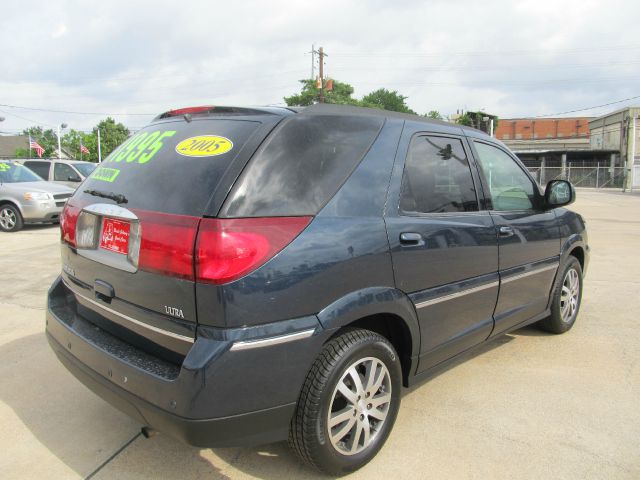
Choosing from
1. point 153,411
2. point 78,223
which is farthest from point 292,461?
point 78,223

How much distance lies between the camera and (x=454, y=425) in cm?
292

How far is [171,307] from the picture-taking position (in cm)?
208

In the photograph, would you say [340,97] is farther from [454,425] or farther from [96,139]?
[454,425]

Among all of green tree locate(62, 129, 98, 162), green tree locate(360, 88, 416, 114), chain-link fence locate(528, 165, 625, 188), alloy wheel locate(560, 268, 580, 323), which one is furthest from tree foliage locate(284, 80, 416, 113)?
alloy wheel locate(560, 268, 580, 323)

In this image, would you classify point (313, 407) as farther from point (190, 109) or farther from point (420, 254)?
point (190, 109)

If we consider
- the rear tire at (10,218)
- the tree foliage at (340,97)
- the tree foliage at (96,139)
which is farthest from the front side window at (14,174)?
the tree foliage at (96,139)

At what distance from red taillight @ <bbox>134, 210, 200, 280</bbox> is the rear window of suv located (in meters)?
0.05

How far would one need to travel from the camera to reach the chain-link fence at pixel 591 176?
38541mm

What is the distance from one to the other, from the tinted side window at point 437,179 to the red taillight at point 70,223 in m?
1.76

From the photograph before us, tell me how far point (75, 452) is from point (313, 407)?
4.69 feet

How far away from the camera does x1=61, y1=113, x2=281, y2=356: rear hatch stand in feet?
6.75

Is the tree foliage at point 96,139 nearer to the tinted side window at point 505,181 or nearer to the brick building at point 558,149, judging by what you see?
the brick building at point 558,149

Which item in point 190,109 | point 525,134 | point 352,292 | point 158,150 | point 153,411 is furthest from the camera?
point 525,134

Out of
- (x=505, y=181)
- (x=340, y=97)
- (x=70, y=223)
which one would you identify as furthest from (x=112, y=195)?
(x=340, y=97)
